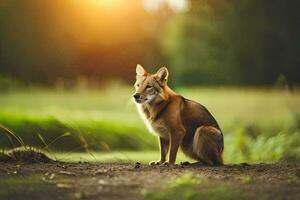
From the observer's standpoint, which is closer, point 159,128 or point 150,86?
point 150,86

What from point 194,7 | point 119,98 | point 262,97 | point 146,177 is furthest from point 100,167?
point 119,98

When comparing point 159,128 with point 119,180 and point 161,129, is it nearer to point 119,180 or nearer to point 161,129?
point 161,129

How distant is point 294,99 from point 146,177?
1167 cm

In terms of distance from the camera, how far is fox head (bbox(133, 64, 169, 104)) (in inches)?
356

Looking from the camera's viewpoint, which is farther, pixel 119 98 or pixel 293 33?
pixel 119 98

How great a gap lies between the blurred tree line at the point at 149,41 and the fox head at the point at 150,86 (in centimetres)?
789

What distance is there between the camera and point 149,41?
85.3 feet

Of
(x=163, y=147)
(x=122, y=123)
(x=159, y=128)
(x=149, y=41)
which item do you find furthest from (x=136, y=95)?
(x=149, y=41)

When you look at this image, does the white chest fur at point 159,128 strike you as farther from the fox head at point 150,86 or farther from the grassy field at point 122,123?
the grassy field at point 122,123

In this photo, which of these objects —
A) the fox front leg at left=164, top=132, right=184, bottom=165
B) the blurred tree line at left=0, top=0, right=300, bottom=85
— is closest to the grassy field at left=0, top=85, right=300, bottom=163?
the blurred tree line at left=0, top=0, right=300, bottom=85

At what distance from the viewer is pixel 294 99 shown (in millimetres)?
18766

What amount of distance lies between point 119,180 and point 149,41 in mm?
18521

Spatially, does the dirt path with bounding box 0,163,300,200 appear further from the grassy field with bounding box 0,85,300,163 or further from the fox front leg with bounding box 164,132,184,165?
the grassy field with bounding box 0,85,300,163

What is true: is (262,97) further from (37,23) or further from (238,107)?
(37,23)
